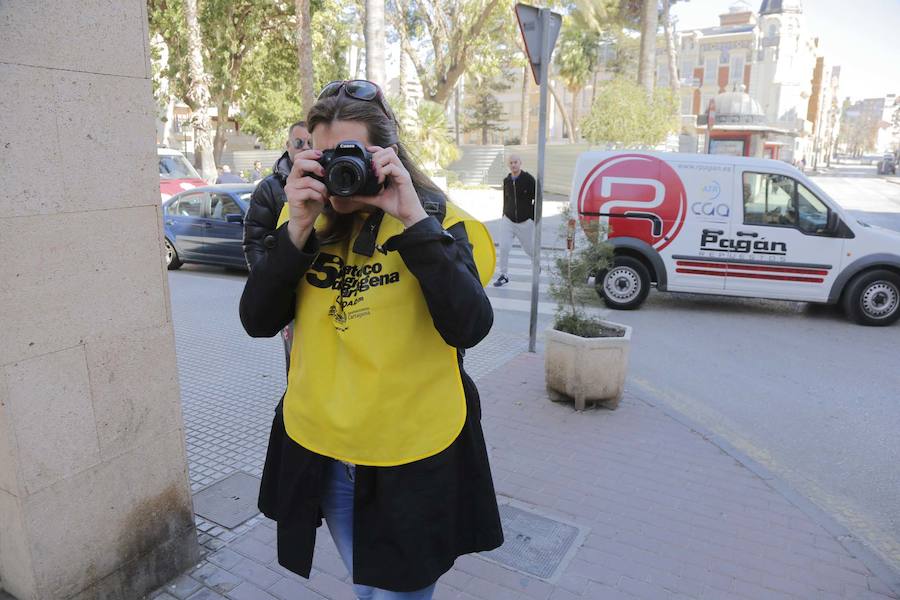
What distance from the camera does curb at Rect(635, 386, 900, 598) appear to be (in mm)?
3092

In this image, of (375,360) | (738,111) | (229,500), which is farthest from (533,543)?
(738,111)

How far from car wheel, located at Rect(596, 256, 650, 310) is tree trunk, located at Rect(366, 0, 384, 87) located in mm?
7257

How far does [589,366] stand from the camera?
493 cm

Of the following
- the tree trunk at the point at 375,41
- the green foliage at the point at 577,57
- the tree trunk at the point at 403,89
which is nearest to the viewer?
the tree trunk at the point at 375,41

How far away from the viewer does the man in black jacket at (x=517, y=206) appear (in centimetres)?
941

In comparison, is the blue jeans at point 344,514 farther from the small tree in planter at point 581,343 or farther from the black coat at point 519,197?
the black coat at point 519,197

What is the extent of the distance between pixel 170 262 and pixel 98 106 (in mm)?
10172

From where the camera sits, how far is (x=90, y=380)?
2393 mm

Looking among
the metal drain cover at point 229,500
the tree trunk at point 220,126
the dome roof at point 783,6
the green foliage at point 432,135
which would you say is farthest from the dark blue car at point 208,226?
the dome roof at point 783,6

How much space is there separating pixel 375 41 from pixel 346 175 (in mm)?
13314

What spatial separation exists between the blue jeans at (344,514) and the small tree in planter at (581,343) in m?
3.30

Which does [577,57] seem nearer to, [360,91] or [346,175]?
[360,91]

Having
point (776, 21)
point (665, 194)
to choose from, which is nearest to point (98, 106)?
point (665, 194)

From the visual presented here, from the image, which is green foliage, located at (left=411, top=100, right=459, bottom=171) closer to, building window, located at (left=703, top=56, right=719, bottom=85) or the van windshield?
the van windshield
